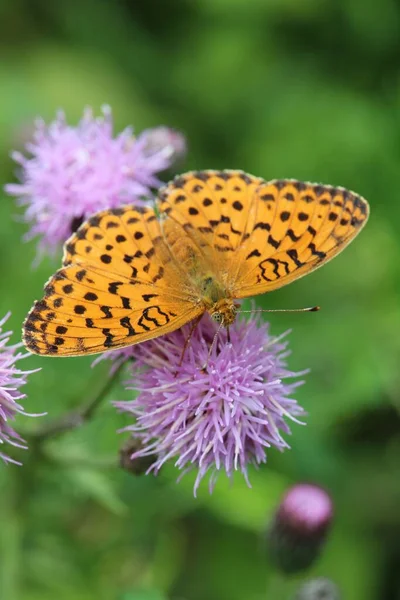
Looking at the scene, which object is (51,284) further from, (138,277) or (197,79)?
(197,79)

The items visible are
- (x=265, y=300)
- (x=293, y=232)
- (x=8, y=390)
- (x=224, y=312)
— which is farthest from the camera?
(x=265, y=300)

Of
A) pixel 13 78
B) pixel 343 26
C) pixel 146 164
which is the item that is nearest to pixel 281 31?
pixel 343 26

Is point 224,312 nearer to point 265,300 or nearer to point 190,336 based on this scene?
point 190,336

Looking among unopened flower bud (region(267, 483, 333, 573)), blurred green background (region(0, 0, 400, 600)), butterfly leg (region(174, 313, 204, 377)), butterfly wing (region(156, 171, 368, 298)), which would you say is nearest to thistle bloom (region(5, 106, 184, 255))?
butterfly wing (region(156, 171, 368, 298))

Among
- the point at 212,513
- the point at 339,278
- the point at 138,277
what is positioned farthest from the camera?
the point at 339,278

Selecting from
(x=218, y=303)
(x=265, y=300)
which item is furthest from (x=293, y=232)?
(x=265, y=300)

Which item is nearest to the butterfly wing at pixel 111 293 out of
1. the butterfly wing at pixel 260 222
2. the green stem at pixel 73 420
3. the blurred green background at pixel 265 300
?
the butterfly wing at pixel 260 222

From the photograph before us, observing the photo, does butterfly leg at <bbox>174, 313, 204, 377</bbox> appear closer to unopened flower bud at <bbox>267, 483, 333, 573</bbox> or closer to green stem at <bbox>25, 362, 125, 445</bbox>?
green stem at <bbox>25, 362, 125, 445</bbox>
